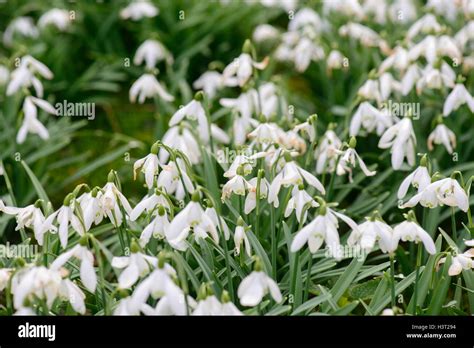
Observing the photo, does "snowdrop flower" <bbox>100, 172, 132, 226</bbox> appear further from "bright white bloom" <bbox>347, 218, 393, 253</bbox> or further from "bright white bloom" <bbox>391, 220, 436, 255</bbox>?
"bright white bloom" <bbox>391, 220, 436, 255</bbox>

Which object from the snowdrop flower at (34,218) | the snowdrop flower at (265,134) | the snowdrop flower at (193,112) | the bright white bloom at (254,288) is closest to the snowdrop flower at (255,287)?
the bright white bloom at (254,288)

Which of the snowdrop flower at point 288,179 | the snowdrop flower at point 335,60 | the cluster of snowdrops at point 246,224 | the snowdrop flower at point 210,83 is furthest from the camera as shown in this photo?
the snowdrop flower at point 210,83

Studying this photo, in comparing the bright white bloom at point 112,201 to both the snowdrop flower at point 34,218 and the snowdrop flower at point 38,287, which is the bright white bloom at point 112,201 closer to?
the snowdrop flower at point 34,218

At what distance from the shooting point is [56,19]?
5.50 metres

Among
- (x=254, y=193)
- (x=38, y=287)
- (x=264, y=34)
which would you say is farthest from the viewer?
(x=264, y=34)

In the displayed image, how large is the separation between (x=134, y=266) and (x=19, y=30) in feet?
12.8

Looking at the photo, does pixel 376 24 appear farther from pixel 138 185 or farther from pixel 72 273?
pixel 72 273

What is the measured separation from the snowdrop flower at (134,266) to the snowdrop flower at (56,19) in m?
3.40

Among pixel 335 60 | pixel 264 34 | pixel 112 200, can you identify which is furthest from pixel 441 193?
pixel 264 34

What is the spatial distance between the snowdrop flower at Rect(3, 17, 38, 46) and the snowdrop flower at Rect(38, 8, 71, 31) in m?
0.12

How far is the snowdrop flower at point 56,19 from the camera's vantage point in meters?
5.51

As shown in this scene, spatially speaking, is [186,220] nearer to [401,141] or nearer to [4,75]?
[401,141]

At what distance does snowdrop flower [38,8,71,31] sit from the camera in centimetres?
551
